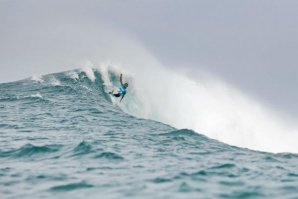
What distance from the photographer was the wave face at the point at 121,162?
317 inches

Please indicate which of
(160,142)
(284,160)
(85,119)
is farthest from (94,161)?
(85,119)

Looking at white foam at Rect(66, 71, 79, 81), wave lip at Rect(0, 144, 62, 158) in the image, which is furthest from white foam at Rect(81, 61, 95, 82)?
wave lip at Rect(0, 144, 62, 158)

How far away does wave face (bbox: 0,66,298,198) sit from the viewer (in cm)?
806

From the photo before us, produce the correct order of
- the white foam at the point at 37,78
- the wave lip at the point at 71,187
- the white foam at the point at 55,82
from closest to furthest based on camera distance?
the wave lip at the point at 71,187 → the white foam at the point at 55,82 → the white foam at the point at 37,78

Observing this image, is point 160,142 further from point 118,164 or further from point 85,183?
point 85,183

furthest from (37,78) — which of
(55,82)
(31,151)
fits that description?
(31,151)

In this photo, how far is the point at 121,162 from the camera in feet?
35.1

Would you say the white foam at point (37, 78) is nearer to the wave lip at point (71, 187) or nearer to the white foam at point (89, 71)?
the white foam at point (89, 71)

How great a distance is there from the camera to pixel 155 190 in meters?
7.93

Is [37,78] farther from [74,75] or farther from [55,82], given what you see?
[74,75]

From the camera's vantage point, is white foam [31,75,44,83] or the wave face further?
white foam [31,75,44,83]

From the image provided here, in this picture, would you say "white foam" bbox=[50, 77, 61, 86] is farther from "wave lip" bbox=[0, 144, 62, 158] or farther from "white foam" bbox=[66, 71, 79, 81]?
"wave lip" bbox=[0, 144, 62, 158]

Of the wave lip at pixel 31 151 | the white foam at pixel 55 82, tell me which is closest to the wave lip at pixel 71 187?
the wave lip at pixel 31 151

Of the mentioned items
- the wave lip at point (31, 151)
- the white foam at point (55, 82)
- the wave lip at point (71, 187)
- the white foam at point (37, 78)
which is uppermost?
the white foam at point (37, 78)
